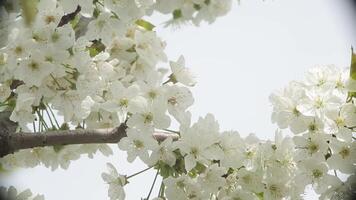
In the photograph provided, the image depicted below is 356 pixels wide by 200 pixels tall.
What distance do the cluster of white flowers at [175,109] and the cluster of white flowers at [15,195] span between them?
0.43 meters

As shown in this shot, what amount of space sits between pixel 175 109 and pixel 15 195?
3.74 feet

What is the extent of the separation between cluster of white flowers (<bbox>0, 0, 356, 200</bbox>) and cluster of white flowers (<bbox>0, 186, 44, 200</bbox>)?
0.43m

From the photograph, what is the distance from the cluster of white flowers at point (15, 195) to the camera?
3.08m

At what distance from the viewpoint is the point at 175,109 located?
2.85 m

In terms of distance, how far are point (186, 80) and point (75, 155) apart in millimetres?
966

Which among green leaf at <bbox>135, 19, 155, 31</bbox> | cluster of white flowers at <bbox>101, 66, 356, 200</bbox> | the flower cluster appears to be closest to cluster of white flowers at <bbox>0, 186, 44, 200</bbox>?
the flower cluster

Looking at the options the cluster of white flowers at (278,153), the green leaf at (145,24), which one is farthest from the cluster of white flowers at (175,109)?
the green leaf at (145,24)

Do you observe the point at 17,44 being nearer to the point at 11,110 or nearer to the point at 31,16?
the point at 11,110

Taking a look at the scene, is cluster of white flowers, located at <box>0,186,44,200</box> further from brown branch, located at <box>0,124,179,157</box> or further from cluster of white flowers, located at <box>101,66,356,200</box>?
cluster of white flowers, located at <box>101,66,356,200</box>

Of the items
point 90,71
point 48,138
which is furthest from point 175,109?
point 48,138

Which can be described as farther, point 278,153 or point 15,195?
point 15,195

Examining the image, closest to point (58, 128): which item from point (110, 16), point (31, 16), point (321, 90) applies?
point (110, 16)

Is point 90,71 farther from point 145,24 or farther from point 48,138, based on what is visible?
point 145,24

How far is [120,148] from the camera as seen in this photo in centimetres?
279
